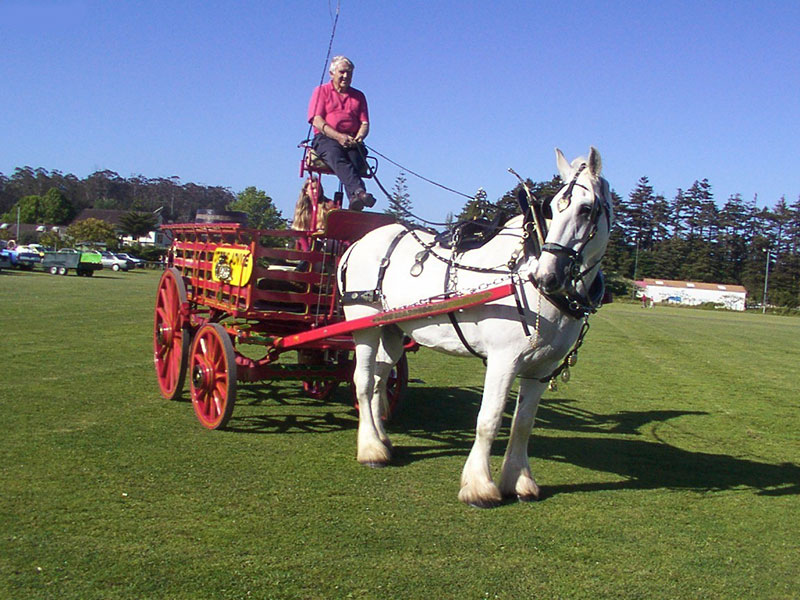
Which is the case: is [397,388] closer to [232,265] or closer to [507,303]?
[232,265]

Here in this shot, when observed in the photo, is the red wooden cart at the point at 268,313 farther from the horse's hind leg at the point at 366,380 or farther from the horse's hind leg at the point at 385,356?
the horse's hind leg at the point at 385,356

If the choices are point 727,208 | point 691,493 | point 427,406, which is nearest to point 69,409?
point 427,406

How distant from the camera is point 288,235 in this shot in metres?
7.35

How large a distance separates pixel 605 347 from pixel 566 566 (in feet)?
50.9

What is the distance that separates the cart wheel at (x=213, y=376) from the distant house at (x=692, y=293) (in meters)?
75.3

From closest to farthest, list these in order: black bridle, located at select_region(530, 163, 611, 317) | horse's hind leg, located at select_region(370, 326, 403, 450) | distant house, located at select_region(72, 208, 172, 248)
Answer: black bridle, located at select_region(530, 163, 611, 317)
horse's hind leg, located at select_region(370, 326, 403, 450)
distant house, located at select_region(72, 208, 172, 248)

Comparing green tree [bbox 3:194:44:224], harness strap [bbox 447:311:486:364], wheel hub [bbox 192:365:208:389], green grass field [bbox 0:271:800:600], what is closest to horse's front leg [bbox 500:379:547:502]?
green grass field [bbox 0:271:800:600]

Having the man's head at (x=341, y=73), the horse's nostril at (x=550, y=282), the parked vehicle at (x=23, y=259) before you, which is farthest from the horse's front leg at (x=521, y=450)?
the parked vehicle at (x=23, y=259)

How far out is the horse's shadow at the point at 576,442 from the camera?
21.6ft

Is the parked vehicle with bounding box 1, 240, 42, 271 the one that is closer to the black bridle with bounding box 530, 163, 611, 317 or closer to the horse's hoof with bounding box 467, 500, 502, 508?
the horse's hoof with bounding box 467, 500, 502, 508

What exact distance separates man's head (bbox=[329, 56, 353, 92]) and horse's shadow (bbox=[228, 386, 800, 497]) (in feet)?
11.5

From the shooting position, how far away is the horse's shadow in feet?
21.6

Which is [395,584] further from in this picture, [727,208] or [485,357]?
[727,208]

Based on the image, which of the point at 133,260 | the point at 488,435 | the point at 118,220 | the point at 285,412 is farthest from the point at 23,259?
the point at 118,220
